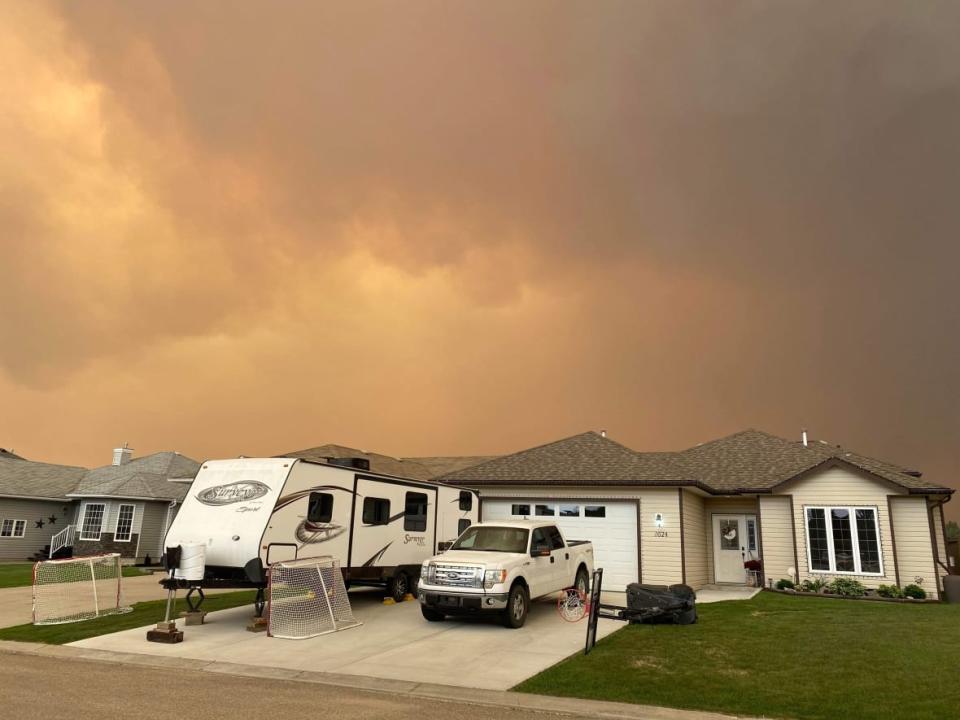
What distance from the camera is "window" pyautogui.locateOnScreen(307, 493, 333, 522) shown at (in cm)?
1384

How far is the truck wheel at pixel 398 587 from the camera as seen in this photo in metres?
16.8

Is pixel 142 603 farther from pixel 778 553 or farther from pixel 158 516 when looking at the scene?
pixel 158 516

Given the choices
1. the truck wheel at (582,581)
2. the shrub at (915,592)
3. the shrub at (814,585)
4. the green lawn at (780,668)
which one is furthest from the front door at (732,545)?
the green lawn at (780,668)

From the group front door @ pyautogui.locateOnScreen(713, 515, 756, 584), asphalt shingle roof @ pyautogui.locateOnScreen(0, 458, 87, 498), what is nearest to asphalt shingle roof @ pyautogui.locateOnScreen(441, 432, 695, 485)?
front door @ pyautogui.locateOnScreen(713, 515, 756, 584)

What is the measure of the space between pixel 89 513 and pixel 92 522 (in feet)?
2.08

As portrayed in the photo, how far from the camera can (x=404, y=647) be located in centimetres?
1113

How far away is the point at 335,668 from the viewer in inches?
382

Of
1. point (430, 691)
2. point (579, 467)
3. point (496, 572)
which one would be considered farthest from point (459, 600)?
point (579, 467)

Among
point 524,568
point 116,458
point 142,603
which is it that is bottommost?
point 142,603

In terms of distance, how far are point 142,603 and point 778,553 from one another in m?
18.7

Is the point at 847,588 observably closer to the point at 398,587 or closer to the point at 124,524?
the point at 398,587

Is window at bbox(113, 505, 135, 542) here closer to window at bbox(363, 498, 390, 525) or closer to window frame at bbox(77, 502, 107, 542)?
window frame at bbox(77, 502, 107, 542)

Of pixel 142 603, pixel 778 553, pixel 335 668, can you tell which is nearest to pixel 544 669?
pixel 335 668

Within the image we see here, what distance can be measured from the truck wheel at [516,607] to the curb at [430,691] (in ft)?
13.8
